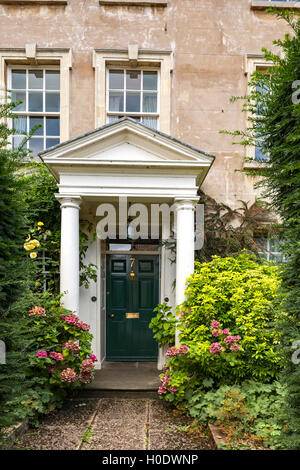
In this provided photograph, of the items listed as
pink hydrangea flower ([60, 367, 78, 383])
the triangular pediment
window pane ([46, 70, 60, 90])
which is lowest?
pink hydrangea flower ([60, 367, 78, 383])

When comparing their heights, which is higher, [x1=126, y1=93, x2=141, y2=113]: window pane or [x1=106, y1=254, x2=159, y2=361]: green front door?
[x1=126, y1=93, x2=141, y2=113]: window pane

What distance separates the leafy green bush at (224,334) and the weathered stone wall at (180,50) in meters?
2.80

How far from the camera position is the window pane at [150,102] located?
734 cm

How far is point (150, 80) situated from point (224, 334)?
566 centimetres

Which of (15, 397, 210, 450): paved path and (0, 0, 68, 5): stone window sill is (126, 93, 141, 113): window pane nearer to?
(0, 0, 68, 5): stone window sill

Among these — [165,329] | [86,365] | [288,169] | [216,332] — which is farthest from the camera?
[165,329]

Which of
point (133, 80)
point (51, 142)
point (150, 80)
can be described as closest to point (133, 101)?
point (133, 80)

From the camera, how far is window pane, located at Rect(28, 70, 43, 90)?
7.36 meters

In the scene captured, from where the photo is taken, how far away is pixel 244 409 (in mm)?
3967

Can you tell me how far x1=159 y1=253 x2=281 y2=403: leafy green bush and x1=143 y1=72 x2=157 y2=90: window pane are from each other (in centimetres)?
448

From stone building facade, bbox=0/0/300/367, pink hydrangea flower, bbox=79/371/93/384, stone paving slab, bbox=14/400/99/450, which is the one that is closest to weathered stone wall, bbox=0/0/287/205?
stone building facade, bbox=0/0/300/367

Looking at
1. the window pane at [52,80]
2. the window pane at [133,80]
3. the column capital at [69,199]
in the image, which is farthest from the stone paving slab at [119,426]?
the window pane at [52,80]

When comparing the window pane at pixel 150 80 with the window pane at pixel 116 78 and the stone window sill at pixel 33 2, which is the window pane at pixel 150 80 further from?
the stone window sill at pixel 33 2

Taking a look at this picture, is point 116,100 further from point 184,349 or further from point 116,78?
point 184,349
